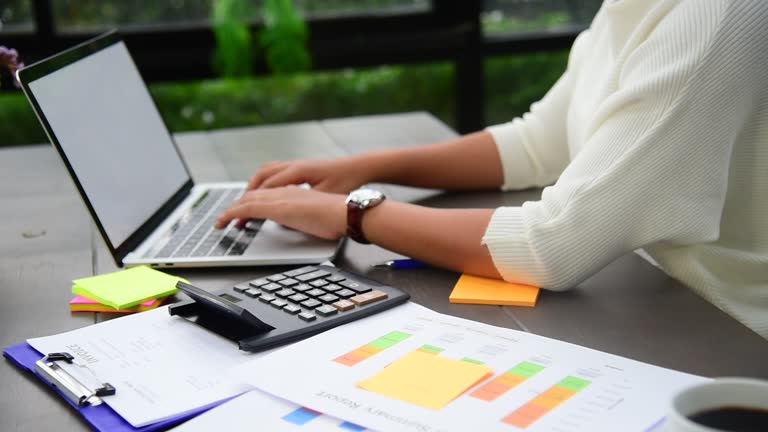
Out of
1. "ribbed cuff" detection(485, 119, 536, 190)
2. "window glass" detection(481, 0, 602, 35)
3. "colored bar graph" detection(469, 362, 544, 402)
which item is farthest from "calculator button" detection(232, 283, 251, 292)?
"window glass" detection(481, 0, 602, 35)

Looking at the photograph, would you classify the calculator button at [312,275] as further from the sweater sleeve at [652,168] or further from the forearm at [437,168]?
the forearm at [437,168]

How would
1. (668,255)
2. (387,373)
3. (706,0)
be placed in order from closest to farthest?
1. (387,373)
2. (706,0)
3. (668,255)

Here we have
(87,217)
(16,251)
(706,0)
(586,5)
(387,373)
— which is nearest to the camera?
(387,373)

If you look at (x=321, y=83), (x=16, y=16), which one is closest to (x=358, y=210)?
(x=321, y=83)

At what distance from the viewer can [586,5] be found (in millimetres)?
3693

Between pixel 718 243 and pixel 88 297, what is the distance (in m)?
0.79

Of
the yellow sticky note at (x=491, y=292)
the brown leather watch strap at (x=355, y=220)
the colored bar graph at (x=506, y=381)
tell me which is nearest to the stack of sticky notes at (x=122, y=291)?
the brown leather watch strap at (x=355, y=220)

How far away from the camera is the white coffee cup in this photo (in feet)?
1.88

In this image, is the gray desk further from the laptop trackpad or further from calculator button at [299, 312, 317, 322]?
calculator button at [299, 312, 317, 322]

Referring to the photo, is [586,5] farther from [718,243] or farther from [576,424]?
[576,424]

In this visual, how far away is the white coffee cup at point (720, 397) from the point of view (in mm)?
574

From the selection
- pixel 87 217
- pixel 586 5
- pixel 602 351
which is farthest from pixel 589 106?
pixel 586 5

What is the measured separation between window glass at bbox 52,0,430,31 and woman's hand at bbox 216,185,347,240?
7.63 feet

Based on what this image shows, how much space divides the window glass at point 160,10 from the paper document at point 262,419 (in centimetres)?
283
